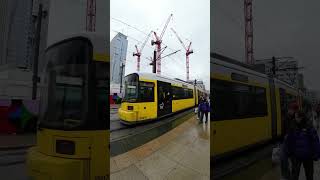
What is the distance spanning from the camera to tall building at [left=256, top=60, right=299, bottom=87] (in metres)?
1.41

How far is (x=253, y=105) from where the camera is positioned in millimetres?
1423

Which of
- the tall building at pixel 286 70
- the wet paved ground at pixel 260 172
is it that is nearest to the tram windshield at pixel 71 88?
the wet paved ground at pixel 260 172

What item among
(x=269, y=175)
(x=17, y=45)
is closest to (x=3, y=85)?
(x=17, y=45)

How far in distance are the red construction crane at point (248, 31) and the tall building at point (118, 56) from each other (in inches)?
21.5

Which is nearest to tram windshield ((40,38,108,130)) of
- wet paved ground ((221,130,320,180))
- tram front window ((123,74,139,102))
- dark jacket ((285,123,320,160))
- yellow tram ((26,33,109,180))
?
yellow tram ((26,33,109,180))

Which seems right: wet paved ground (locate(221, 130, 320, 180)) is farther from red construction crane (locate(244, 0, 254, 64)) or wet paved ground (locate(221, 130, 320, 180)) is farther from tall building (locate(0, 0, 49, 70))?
tall building (locate(0, 0, 49, 70))

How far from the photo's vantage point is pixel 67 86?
4.31 feet

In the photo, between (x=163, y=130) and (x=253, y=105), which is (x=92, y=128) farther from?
(x=253, y=105)

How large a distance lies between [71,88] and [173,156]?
51 cm

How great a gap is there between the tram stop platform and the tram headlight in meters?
0.22

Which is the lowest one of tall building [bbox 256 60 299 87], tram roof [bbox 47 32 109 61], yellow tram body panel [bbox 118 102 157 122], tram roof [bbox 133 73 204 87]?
yellow tram body panel [bbox 118 102 157 122]

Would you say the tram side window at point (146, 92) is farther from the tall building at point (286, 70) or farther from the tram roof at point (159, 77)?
the tall building at point (286, 70)

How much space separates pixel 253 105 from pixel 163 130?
491 mm

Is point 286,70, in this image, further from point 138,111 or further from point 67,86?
point 67,86
